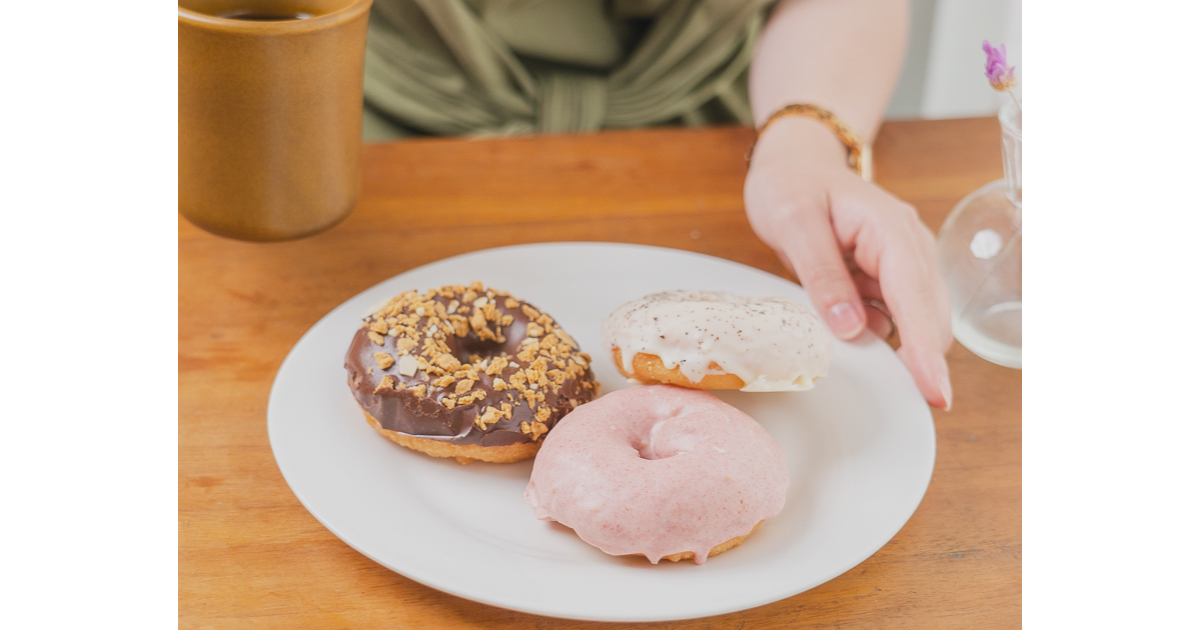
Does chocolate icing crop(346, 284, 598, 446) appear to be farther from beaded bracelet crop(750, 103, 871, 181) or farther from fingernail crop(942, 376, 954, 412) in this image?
beaded bracelet crop(750, 103, 871, 181)

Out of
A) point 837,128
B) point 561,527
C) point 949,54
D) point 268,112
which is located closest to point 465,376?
point 561,527

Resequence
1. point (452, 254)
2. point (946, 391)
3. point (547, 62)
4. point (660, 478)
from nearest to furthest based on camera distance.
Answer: point (660, 478)
point (946, 391)
point (452, 254)
point (547, 62)

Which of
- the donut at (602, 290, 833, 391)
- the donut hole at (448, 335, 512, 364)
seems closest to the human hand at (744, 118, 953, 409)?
the donut at (602, 290, 833, 391)

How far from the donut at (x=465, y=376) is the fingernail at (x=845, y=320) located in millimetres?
336

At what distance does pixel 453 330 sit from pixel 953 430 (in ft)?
2.00

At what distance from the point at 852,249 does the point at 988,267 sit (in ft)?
0.60

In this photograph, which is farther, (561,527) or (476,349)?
(476,349)

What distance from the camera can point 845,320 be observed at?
1.09 metres

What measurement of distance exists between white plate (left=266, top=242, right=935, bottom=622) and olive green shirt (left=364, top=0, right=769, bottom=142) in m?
0.57

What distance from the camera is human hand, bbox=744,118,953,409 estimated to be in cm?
105

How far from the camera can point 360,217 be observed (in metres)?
1.37

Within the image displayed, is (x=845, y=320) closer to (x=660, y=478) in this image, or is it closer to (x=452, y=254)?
(x=660, y=478)

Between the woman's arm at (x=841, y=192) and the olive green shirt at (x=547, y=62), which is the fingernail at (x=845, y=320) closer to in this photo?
the woman's arm at (x=841, y=192)

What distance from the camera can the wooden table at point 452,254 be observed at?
78cm
